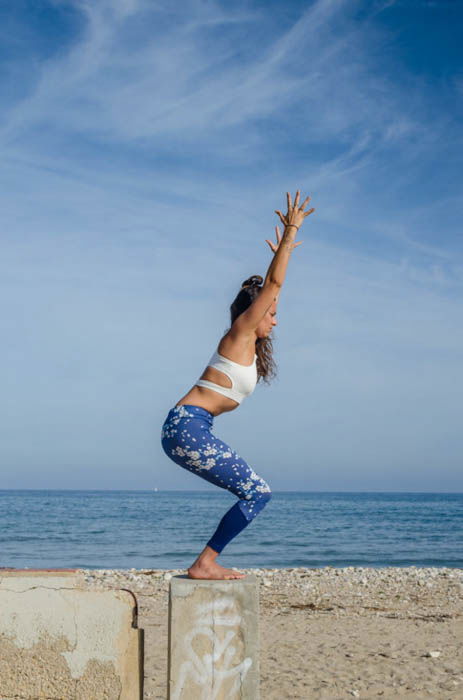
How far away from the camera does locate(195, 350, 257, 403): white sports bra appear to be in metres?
4.70

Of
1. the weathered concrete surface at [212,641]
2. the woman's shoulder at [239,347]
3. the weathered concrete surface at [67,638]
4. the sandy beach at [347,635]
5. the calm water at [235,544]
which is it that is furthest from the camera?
the calm water at [235,544]

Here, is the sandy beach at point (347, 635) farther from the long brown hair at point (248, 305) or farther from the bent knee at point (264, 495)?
the long brown hair at point (248, 305)

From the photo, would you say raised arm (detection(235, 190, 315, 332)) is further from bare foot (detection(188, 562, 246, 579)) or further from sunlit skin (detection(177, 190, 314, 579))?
bare foot (detection(188, 562, 246, 579))

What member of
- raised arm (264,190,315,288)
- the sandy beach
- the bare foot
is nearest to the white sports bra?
raised arm (264,190,315,288)

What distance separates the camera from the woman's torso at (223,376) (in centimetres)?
470

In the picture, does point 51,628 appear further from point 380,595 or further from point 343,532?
point 343,532

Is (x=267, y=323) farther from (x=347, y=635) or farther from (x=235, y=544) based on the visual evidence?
(x=235, y=544)

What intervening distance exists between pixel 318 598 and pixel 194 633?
8.62 metres

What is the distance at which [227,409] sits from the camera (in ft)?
15.7

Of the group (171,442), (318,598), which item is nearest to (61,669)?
(171,442)

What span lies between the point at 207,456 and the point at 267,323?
916 mm

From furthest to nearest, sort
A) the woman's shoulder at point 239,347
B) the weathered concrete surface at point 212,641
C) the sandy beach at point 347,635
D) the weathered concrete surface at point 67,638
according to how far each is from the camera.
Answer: the sandy beach at point 347,635, the weathered concrete surface at point 67,638, the woman's shoulder at point 239,347, the weathered concrete surface at point 212,641

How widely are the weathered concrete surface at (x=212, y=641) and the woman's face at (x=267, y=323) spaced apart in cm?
155

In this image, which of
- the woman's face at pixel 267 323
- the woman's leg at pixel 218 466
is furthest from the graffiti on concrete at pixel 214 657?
the woman's face at pixel 267 323
